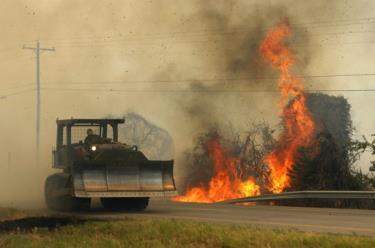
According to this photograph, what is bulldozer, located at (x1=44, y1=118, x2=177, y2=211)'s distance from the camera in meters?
16.1

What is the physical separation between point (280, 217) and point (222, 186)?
15405mm

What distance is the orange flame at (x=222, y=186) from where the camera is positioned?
29625mm

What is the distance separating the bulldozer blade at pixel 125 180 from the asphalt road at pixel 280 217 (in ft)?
1.88

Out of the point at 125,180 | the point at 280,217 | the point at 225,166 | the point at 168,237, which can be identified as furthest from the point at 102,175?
the point at 225,166

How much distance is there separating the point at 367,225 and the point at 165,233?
438cm

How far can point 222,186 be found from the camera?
30.0 m

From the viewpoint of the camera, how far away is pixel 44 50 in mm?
54125

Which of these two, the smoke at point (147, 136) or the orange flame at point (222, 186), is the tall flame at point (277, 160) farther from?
the smoke at point (147, 136)

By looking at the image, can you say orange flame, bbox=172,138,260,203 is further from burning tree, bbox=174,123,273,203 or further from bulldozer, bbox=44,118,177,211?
bulldozer, bbox=44,118,177,211

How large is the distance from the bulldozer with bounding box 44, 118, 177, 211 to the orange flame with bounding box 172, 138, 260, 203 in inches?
453

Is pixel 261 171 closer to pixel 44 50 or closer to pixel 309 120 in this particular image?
pixel 309 120

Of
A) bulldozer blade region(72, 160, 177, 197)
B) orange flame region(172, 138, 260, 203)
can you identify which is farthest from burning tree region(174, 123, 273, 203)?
bulldozer blade region(72, 160, 177, 197)

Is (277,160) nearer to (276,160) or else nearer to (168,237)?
(276,160)

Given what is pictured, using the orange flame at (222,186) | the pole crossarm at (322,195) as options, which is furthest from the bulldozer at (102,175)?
the orange flame at (222,186)
